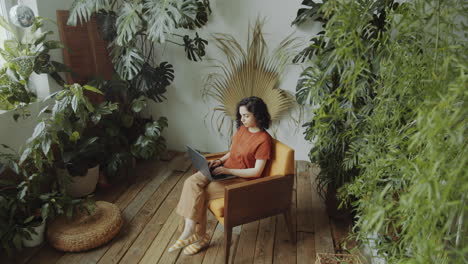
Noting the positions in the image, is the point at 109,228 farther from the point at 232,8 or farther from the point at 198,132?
the point at 232,8

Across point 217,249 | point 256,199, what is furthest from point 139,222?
point 256,199

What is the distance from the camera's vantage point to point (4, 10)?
2.41 metres

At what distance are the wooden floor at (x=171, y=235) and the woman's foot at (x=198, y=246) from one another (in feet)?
0.11

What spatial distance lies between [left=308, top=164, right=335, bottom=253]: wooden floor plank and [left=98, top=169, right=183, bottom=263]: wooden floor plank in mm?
1238

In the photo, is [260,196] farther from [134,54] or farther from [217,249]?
[134,54]

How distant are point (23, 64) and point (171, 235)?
58.9 inches

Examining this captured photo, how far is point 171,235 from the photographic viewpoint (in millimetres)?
2371

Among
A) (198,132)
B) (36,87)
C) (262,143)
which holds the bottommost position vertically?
(198,132)

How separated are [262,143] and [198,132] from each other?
65.6 inches

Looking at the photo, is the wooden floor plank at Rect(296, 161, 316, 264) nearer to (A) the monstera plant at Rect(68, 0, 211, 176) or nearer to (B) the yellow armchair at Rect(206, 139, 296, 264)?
(B) the yellow armchair at Rect(206, 139, 296, 264)

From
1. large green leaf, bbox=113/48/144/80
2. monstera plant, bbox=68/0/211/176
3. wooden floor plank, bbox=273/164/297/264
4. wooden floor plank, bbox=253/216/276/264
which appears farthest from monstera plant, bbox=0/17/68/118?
wooden floor plank, bbox=273/164/297/264

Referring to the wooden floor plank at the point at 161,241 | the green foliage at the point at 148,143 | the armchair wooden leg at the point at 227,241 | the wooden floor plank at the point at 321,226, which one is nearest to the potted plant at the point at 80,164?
the green foliage at the point at 148,143

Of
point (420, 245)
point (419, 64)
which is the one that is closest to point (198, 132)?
point (419, 64)

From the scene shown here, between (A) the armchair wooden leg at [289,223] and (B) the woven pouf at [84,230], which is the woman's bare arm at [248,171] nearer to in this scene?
(A) the armchair wooden leg at [289,223]
